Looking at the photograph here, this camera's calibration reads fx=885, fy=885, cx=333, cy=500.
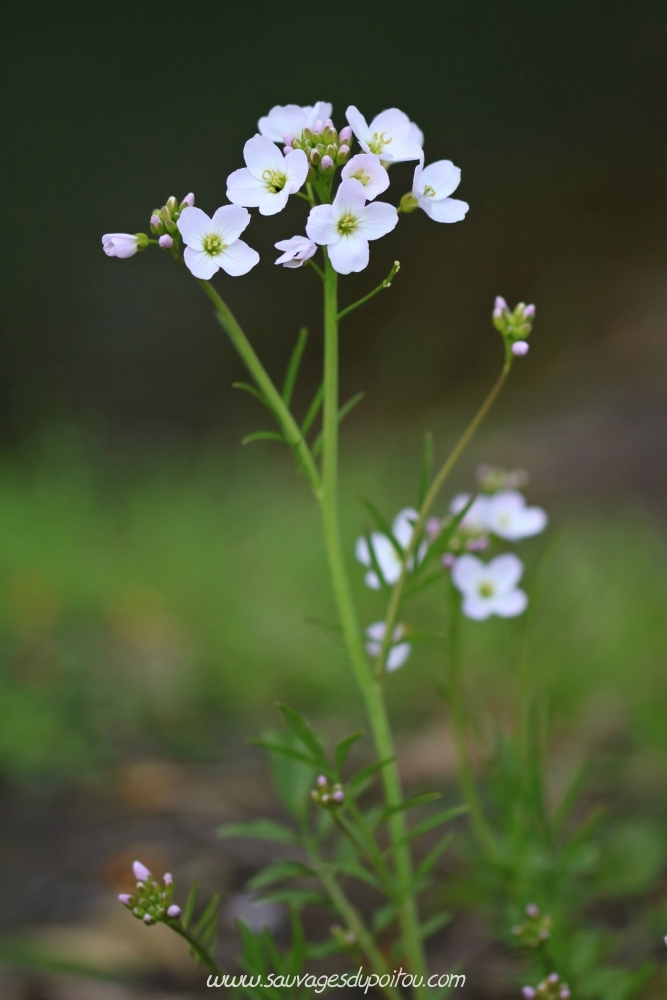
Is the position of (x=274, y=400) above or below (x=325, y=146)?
below

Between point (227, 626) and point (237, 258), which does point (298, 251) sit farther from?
point (227, 626)

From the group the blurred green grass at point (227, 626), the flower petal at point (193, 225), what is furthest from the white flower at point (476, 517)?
the flower petal at point (193, 225)

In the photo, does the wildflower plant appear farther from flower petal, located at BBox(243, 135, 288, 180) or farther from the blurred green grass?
the blurred green grass

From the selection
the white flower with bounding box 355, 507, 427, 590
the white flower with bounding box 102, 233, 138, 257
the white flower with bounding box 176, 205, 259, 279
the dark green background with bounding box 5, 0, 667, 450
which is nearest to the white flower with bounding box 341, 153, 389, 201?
the white flower with bounding box 176, 205, 259, 279

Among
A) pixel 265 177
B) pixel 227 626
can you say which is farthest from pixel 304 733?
pixel 227 626

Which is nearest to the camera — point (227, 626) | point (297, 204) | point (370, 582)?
point (370, 582)

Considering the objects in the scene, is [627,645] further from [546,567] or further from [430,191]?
[430,191]

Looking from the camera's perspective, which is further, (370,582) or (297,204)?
(297,204)
